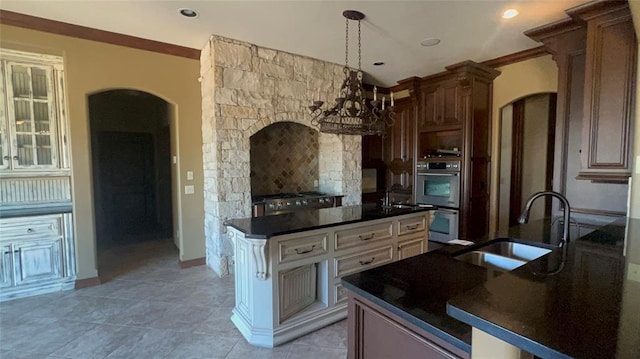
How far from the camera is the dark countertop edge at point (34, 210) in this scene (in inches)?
122

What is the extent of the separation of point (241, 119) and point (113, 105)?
3.35m

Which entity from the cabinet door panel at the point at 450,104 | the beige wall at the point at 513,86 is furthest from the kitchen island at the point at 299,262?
→ the beige wall at the point at 513,86

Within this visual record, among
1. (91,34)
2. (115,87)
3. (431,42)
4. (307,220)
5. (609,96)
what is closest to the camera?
(609,96)

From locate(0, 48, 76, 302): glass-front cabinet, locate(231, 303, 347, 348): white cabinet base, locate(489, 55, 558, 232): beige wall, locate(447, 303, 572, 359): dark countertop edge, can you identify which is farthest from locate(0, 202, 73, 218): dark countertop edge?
locate(489, 55, 558, 232): beige wall

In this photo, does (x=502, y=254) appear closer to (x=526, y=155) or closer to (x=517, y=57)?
(x=517, y=57)

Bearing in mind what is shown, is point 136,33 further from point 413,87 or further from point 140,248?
point 413,87

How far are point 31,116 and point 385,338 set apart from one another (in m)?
4.16

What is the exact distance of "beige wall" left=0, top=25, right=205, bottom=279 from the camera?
3.30m

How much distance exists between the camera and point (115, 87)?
11.7 feet

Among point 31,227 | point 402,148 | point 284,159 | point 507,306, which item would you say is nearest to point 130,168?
point 31,227

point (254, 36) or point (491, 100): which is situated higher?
point (254, 36)

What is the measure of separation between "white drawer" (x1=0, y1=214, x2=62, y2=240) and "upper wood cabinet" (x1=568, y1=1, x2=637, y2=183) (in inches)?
201

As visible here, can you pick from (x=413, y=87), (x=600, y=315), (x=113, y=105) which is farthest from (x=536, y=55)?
(x=113, y=105)

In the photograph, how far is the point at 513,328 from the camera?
680 mm
